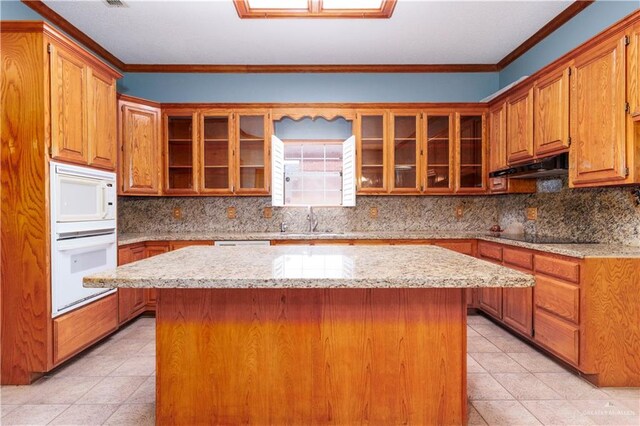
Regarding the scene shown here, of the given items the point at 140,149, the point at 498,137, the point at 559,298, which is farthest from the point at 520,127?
the point at 140,149

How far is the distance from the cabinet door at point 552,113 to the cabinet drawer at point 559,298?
109 cm

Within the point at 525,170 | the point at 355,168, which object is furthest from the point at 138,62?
the point at 525,170

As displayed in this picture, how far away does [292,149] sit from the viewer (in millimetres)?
4430

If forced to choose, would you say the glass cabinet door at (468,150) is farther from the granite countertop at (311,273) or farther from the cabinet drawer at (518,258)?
the granite countertop at (311,273)

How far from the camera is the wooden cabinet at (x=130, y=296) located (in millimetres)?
3268

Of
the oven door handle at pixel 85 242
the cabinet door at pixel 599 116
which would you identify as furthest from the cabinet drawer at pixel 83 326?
the cabinet door at pixel 599 116

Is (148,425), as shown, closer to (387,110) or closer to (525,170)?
(525,170)

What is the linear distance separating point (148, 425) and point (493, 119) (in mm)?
4140

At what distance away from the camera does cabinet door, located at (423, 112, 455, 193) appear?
406cm

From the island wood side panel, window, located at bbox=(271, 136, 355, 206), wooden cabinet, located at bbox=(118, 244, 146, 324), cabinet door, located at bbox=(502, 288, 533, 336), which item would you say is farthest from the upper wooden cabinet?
cabinet door, located at bbox=(502, 288, 533, 336)

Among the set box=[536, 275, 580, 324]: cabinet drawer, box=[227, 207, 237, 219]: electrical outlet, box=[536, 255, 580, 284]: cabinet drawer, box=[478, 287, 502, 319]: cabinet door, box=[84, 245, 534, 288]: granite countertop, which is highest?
box=[227, 207, 237, 219]: electrical outlet

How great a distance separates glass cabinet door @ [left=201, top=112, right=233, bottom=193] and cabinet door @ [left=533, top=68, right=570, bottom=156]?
10.2 feet

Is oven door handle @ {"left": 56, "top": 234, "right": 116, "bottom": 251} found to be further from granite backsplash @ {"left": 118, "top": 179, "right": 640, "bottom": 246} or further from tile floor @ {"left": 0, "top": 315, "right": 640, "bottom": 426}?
granite backsplash @ {"left": 118, "top": 179, "right": 640, "bottom": 246}

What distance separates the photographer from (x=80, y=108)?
269 cm
